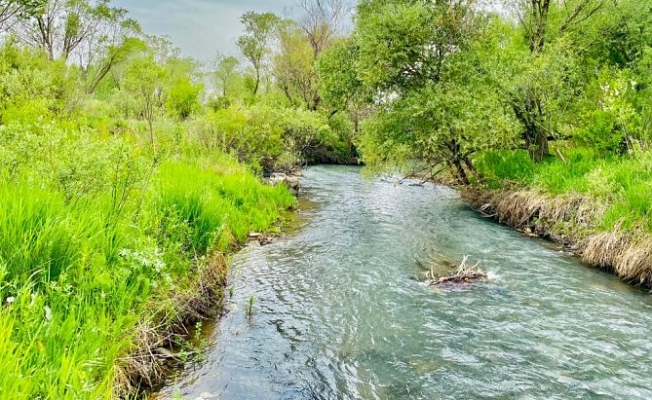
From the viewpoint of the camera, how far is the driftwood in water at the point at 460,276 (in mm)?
8266

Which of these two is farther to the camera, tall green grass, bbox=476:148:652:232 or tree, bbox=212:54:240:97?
tree, bbox=212:54:240:97

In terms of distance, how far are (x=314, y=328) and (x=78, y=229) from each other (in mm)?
3449

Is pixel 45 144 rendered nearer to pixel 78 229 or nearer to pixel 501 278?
pixel 78 229

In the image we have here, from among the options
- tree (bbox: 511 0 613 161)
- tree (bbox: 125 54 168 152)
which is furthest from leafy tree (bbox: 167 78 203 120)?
tree (bbox: 511 0 613 161)

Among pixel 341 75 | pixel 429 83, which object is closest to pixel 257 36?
pixel 341 75

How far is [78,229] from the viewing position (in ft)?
14.0

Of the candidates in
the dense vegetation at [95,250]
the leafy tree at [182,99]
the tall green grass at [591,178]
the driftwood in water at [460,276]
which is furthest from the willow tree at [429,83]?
the leafy tree at [182,99]

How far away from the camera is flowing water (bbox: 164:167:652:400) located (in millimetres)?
4910

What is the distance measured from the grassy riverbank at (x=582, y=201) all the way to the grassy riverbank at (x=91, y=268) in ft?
26.3

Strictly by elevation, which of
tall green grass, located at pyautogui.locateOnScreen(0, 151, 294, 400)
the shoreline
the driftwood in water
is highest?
the shoreline

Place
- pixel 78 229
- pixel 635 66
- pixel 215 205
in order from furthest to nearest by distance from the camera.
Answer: pixel 635 66 → pixel 215 205 → pixel 78 229

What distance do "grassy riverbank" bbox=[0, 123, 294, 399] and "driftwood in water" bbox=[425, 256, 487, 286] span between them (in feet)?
13.0

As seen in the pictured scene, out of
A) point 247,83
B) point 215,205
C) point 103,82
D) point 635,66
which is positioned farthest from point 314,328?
point 103,82

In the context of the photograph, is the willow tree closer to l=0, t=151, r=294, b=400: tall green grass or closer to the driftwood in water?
the driftwood in water
